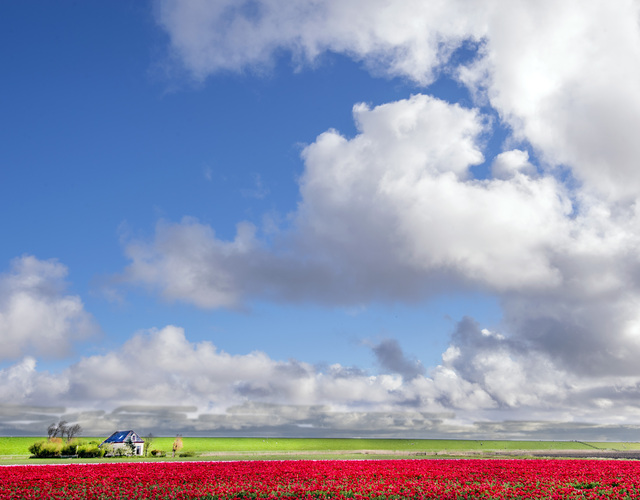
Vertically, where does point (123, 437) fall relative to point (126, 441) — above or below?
above

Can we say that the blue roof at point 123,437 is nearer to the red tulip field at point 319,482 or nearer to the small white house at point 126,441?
the small white house at point 126,441

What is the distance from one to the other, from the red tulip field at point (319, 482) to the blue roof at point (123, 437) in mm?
52905

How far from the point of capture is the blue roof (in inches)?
3226

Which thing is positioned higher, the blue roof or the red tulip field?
the red tulip field

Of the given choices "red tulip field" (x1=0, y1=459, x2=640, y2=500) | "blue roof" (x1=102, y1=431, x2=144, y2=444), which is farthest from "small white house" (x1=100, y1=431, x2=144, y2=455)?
"red tulip field" (x1=0, y1=459, x2=640, y2=500)

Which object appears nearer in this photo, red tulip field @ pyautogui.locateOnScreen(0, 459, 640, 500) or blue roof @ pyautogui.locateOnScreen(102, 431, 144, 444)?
red tulip field @ pyautogui.locateOnScreen(0, 459, 640, 500)

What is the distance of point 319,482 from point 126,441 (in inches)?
2566

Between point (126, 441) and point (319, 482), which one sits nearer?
point (319, 482)

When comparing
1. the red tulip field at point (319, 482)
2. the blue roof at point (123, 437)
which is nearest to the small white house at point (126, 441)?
the blue roof at point (123, 437)

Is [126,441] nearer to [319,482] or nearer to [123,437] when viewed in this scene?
[123,437]

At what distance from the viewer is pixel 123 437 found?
272 ft

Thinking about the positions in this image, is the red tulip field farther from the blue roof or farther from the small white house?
the blue roof

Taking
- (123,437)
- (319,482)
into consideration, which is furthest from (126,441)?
(319,482)

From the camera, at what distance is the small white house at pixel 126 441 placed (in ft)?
253
